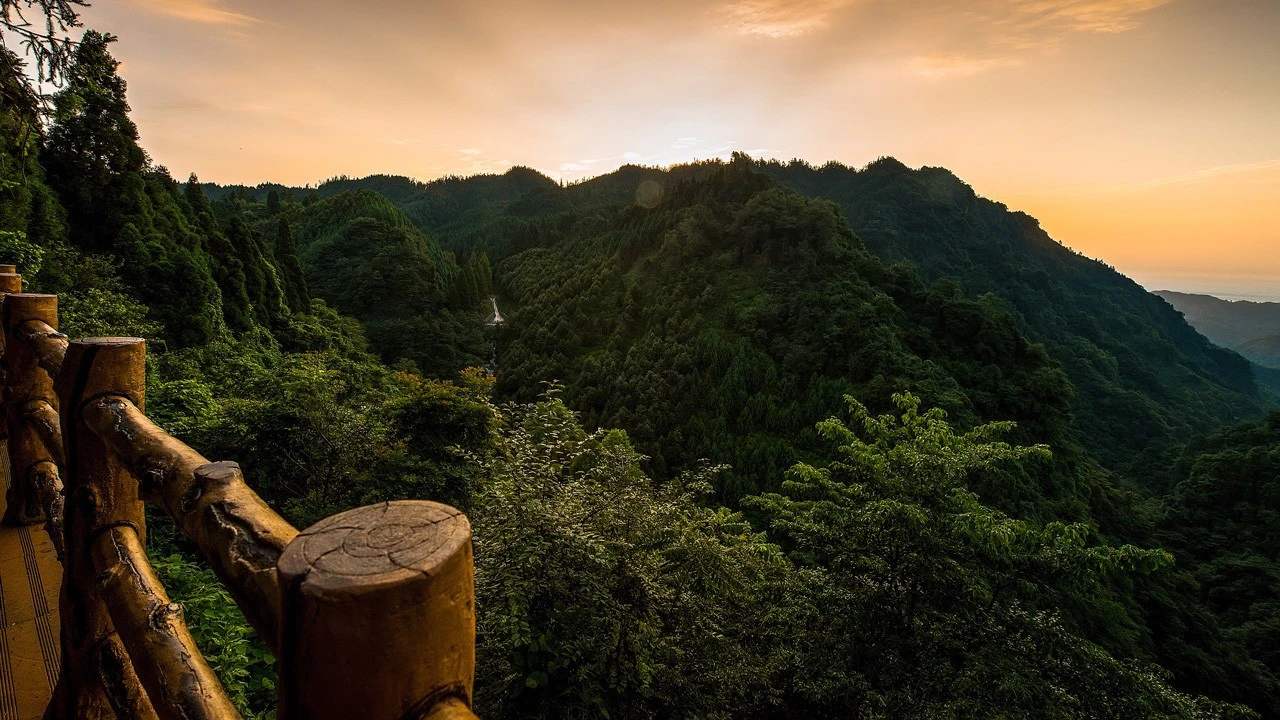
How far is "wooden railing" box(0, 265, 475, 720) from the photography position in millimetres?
670

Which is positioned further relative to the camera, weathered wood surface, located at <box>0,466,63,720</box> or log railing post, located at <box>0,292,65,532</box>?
log railing post, located at <box>0,292,65,532</box>

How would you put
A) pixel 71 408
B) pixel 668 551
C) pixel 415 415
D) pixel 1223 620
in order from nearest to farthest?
pixel 71 408 → pixel 668 551 → pixel 415 415 → pixel 1223 620

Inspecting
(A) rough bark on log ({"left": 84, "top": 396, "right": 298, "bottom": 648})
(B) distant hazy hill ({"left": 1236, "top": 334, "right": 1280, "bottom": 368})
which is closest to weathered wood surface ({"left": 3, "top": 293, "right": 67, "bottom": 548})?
(A) rough bark on log ({"left": 84, "top": 396, "right": 298, "bottom": 648})

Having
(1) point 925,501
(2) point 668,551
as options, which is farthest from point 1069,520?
(2) point 668,551

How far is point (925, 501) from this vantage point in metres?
7.63

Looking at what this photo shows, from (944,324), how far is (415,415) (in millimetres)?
36592

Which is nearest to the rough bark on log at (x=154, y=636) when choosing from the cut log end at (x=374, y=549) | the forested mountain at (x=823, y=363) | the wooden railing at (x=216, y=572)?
the wooden railing at (x=216, y=572)

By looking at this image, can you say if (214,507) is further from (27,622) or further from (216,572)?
(27,622)

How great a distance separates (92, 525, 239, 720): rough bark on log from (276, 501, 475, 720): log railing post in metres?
0.69

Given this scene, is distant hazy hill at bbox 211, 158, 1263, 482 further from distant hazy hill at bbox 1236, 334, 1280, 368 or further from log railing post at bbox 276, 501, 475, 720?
distant hazy hill at bbox 1236, 334, 1280, 368

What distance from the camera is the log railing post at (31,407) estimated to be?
8.88 ft

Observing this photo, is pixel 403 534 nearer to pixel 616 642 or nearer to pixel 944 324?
pixel 616 642

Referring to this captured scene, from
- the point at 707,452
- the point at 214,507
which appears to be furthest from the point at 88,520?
the point at 707,452

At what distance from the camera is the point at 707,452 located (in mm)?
31000
